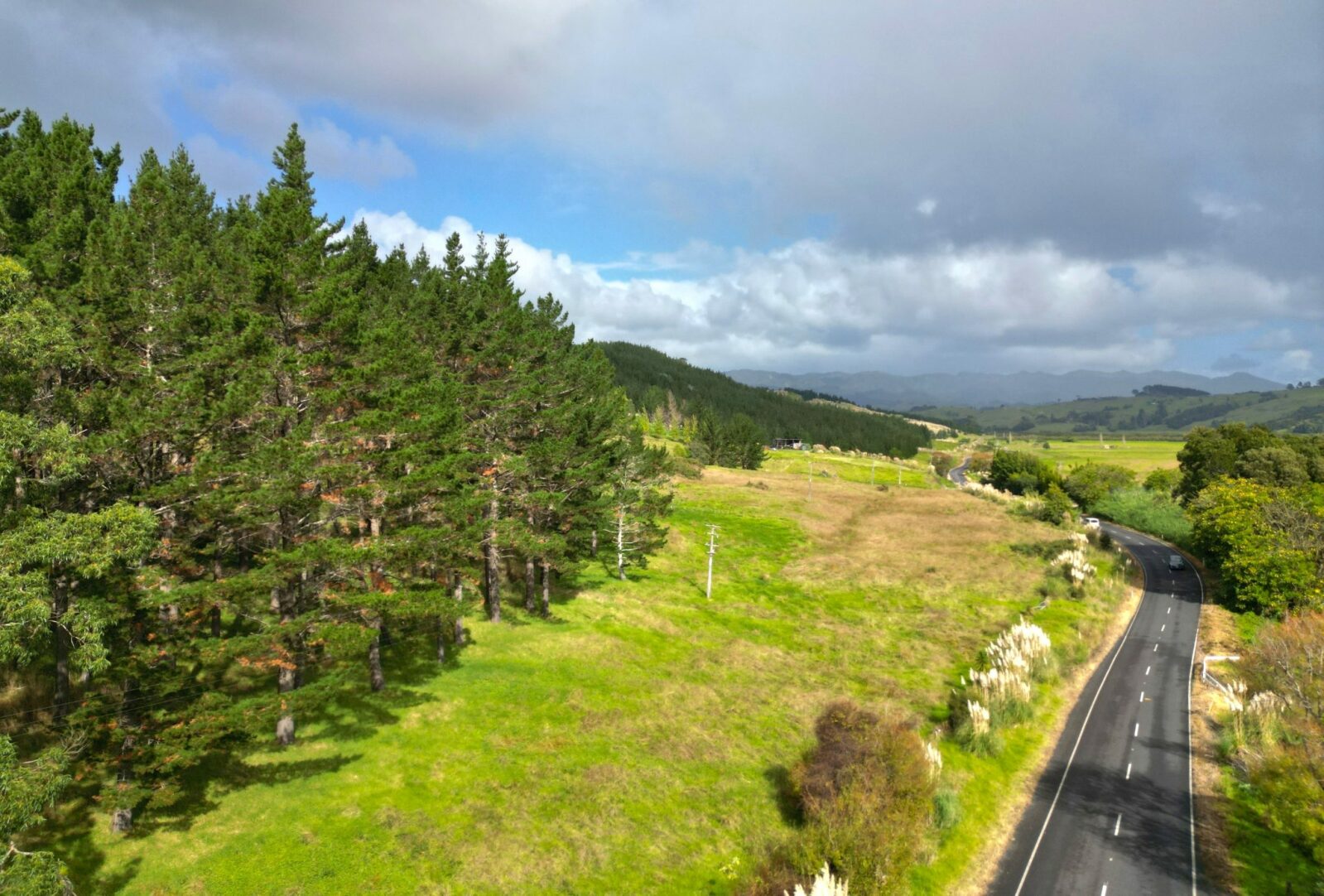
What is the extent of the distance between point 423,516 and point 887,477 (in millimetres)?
152679

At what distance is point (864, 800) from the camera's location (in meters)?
26.1

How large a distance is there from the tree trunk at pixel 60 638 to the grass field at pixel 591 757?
4.04 m

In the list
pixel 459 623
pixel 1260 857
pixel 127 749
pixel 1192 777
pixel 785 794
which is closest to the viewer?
pixel 127 749

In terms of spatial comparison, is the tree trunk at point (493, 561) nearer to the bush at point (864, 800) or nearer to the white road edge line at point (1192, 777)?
the bush at point (864, 800)

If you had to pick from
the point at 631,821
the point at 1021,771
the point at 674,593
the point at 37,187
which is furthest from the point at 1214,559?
the point at 37,187

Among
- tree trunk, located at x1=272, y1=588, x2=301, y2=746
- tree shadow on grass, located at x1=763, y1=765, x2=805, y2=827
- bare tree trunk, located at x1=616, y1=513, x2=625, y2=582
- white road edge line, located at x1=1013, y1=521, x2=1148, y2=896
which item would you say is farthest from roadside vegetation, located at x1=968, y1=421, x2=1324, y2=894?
tree trunk, located at x1=272, y1=588, x2=301, y2=746

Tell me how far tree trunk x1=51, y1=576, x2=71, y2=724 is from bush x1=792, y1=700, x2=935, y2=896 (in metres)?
27.3

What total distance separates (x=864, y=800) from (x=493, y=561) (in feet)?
93.2

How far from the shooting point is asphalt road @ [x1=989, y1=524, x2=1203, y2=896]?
28.4m

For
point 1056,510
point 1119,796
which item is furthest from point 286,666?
point 1056,510

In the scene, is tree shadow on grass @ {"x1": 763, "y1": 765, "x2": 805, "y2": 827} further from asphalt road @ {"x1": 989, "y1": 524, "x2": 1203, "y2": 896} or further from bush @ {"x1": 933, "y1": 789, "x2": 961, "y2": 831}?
asphalt road @ {"x1": 989, "y1": 524, "x2": 1203, "y2": 896}

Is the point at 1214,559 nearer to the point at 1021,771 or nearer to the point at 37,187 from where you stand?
the point at 1021,771

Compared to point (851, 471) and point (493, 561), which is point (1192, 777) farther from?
point (851, 471)

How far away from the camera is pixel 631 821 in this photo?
2833cm
